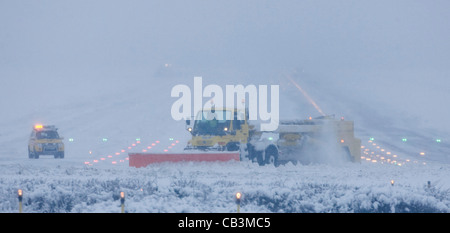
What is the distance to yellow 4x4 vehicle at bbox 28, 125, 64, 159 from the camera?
103ft

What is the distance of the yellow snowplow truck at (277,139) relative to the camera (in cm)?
2511

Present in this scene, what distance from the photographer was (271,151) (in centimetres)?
Answer: 2508

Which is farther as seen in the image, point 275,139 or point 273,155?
point 275,139

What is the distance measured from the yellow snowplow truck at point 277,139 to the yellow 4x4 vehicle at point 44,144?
848 centimetres

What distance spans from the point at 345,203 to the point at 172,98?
47918mm

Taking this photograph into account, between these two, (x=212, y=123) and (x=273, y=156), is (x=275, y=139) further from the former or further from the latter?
(x=212, y=123)

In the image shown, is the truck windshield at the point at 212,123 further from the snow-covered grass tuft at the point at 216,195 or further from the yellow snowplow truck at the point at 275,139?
the snow-covered grass tuft at the point at 216,195

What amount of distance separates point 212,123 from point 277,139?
2456 mm

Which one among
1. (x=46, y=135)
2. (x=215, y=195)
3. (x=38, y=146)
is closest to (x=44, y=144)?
(x=38, y=146)

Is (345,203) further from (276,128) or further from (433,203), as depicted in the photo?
(276,128)

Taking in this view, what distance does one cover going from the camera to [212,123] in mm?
25953

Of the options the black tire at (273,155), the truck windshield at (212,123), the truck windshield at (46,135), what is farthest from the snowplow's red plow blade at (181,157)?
the truck windshield at (46,135)

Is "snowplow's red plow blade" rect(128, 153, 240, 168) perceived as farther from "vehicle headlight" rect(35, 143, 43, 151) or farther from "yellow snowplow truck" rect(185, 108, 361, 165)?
"vehicle headlight" rect(35, 143, 43, 151)

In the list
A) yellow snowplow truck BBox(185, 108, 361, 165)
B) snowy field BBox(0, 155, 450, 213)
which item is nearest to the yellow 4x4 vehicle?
yellow snowplow truck BBox(185, 108, 361, 165)
